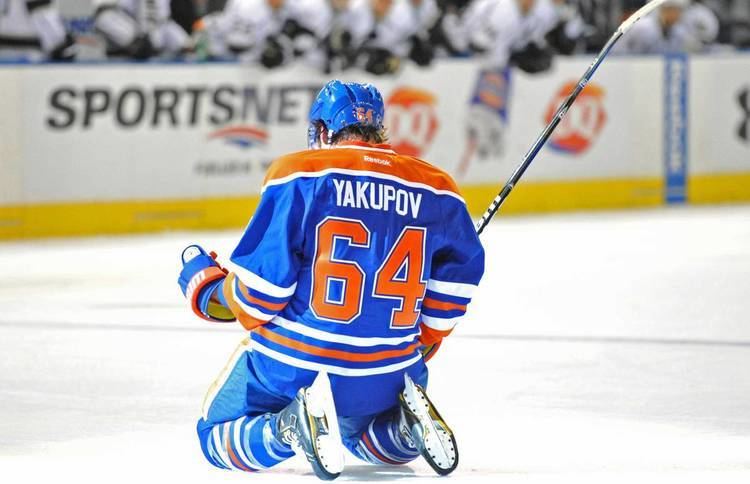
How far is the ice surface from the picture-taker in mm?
5004

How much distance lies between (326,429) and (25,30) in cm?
929

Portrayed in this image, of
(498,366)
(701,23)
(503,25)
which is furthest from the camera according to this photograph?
(701,23)

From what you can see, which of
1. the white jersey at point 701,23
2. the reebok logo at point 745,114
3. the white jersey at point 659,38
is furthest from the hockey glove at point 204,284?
the white jersey at point 701,23

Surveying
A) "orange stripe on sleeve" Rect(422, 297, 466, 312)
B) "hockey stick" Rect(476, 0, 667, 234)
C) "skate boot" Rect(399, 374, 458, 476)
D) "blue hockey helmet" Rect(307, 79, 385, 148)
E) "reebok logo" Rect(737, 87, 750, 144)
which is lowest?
"reebok logo" Rect(737, 87, 750, 144)

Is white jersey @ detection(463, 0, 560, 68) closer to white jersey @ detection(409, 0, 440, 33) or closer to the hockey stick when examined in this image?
white jersey @ detection(409, 0, 440, 33)

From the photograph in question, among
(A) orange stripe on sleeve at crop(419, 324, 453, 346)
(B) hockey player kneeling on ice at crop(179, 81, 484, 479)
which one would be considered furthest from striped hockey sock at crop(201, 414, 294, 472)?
(A) orange stripe on sleeve at crop(419, 324, 453, 346)

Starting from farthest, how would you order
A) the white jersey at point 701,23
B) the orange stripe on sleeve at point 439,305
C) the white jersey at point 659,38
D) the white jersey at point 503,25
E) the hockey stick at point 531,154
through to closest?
the white jersey at point 701,23
the white jersey at point 659,38
the white jersey at point 503,25
the hockey stick at point 531,154
the orange stripe on sleeve at point 439,305

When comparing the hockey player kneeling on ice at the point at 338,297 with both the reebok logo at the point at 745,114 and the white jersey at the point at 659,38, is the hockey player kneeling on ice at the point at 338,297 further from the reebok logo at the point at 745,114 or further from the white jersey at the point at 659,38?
the reebok logo at the point at 745,114

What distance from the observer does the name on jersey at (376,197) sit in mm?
4570

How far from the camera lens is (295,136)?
1313 cm

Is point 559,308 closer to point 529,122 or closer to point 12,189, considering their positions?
point 12,189

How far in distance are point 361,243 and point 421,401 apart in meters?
0.48

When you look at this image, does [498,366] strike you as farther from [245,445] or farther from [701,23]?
[701,23]

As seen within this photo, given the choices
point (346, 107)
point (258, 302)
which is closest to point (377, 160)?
point (346, 107)
